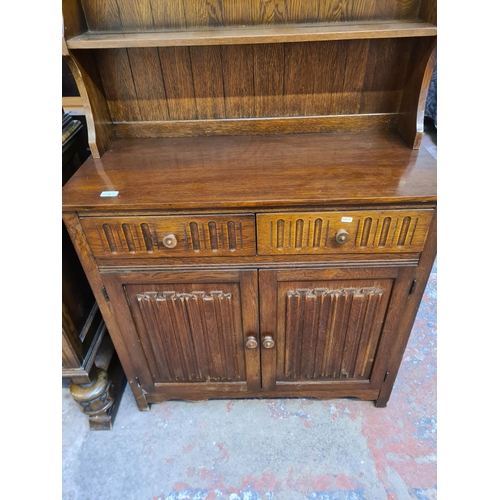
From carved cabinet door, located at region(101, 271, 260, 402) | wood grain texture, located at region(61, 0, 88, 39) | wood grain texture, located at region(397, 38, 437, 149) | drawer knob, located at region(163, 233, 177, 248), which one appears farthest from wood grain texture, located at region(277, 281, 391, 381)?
wood grain texture, located at region(61, 0, 88, 39)

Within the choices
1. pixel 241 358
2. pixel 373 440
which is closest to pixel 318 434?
pixel 373 440

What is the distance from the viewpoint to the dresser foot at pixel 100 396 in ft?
4.50

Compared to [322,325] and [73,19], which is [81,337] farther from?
[73,19]

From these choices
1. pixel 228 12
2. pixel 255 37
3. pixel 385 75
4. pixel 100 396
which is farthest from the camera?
pixel 100 396

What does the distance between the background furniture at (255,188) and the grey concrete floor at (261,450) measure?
0.14 m

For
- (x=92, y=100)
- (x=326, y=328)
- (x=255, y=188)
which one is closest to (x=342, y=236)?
(x=255, y=188)

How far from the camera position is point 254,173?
3.56ft

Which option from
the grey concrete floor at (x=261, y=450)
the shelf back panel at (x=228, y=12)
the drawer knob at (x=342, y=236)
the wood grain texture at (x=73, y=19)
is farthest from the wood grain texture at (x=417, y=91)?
the wood grain texture at (x=73, y=19)

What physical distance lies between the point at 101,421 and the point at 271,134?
121 centimetres

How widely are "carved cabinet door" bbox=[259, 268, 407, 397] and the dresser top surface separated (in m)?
0.24

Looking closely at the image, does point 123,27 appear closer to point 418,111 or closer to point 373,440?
point 418,111

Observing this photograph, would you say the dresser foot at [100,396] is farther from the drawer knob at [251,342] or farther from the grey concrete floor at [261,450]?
the drawer knob at [251,342]

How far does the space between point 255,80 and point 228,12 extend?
20 centimetres

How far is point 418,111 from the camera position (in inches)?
44.8
